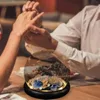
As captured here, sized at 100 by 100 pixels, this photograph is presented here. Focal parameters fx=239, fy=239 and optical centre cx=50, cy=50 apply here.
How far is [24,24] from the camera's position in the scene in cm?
107

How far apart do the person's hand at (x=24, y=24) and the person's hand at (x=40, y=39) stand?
0.05 meters

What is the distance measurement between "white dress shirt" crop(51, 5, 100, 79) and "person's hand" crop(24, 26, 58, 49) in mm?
70

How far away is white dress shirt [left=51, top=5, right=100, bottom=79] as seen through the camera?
1.28 m

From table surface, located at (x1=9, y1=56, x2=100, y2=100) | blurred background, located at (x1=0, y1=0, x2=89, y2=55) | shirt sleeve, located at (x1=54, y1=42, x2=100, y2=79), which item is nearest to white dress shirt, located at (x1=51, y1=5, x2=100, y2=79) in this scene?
shirt sleeve, located at (x1=54, y1=42, x2=100, y2=79)

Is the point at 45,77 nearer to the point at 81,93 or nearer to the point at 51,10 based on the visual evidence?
the point at 81,93

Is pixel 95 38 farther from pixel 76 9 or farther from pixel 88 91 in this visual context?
pixel 76 9

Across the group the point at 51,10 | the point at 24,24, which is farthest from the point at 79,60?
the point at 51,10

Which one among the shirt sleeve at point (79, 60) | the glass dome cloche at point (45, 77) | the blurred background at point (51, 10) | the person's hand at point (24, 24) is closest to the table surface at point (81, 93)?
the glass dome cloche at point (45, 77)

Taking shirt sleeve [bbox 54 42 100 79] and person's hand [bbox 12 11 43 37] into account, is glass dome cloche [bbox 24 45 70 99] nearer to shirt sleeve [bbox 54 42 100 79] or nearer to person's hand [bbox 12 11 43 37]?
shirt sleeve [bbox 54 42 100 79]

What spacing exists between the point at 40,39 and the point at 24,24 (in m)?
0.15

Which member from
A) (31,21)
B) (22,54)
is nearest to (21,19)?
(31,21)

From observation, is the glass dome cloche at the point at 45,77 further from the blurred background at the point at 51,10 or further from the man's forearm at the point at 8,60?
the blurred background at the point at 51,10

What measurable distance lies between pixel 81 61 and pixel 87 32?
0.31 m

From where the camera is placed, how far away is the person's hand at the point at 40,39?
45.6 inches
